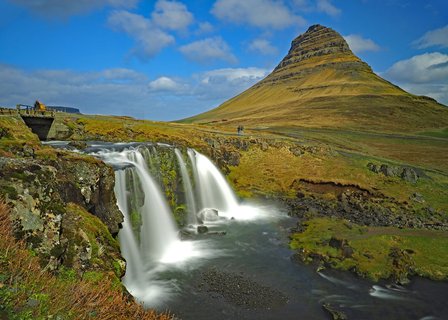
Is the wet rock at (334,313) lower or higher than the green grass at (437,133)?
lower

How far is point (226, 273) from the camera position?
2331 cm

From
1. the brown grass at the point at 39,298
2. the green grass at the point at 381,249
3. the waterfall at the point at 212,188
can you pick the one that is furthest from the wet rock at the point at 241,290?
the waterfall at the point at 212,188

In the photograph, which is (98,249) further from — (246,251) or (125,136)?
(125,136)

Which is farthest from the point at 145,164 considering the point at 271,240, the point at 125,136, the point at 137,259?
the point at 125,136

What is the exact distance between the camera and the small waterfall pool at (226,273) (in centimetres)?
1933

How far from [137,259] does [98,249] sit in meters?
9.63

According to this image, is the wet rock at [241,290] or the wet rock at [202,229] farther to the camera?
the wet rock at [202,229]

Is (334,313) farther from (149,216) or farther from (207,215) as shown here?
(207,215)

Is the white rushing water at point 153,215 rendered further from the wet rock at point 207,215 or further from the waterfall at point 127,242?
the wet rock at point 207,215

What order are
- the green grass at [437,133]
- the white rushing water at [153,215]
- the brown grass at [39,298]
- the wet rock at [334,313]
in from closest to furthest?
the brown grass at [39,298]
the wet rock at [334,313]
the white rushing water at [153,215]
the green grass at [437,133]

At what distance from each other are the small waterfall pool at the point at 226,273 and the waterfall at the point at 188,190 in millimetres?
164

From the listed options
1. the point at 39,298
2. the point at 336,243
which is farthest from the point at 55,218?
the point at 336,243

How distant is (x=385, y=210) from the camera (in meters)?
39.5

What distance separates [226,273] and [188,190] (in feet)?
53.9
